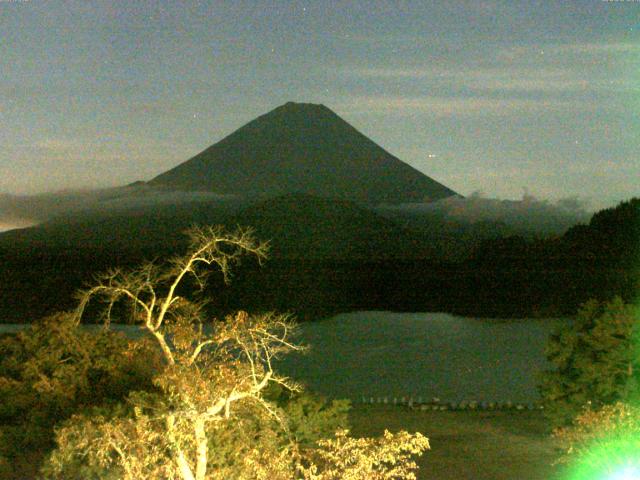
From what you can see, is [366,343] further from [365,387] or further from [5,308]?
[5,308]

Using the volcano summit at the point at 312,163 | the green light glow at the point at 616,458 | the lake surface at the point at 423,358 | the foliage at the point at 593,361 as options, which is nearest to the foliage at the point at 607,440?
the green light glow at the point at 616,458

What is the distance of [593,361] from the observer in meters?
11.9

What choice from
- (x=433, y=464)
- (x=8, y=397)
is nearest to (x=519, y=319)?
(x=433, y=464)

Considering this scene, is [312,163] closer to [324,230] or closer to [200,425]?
[324,230]

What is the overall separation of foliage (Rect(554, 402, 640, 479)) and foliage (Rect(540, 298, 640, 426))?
318 cm

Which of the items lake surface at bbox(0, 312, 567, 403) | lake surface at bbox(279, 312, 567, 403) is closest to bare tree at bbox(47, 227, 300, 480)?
lake surface at bbox(279, 312, 567, 403)

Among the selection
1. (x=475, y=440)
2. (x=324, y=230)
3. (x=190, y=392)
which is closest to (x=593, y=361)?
(x=475, y=440)

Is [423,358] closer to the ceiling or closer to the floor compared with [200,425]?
closer to the floor

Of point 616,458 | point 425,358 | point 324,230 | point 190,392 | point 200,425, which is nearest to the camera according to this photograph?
point 200,425

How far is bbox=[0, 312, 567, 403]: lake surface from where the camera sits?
783 inches

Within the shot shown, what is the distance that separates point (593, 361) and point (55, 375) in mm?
7577

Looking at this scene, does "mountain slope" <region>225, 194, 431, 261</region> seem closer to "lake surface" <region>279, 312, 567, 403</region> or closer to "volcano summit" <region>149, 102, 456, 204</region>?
"volcano summit" <region>149, 102, 456, 204</region>

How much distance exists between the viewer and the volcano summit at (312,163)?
6362 centimetres

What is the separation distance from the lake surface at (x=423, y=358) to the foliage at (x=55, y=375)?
8.69 m
